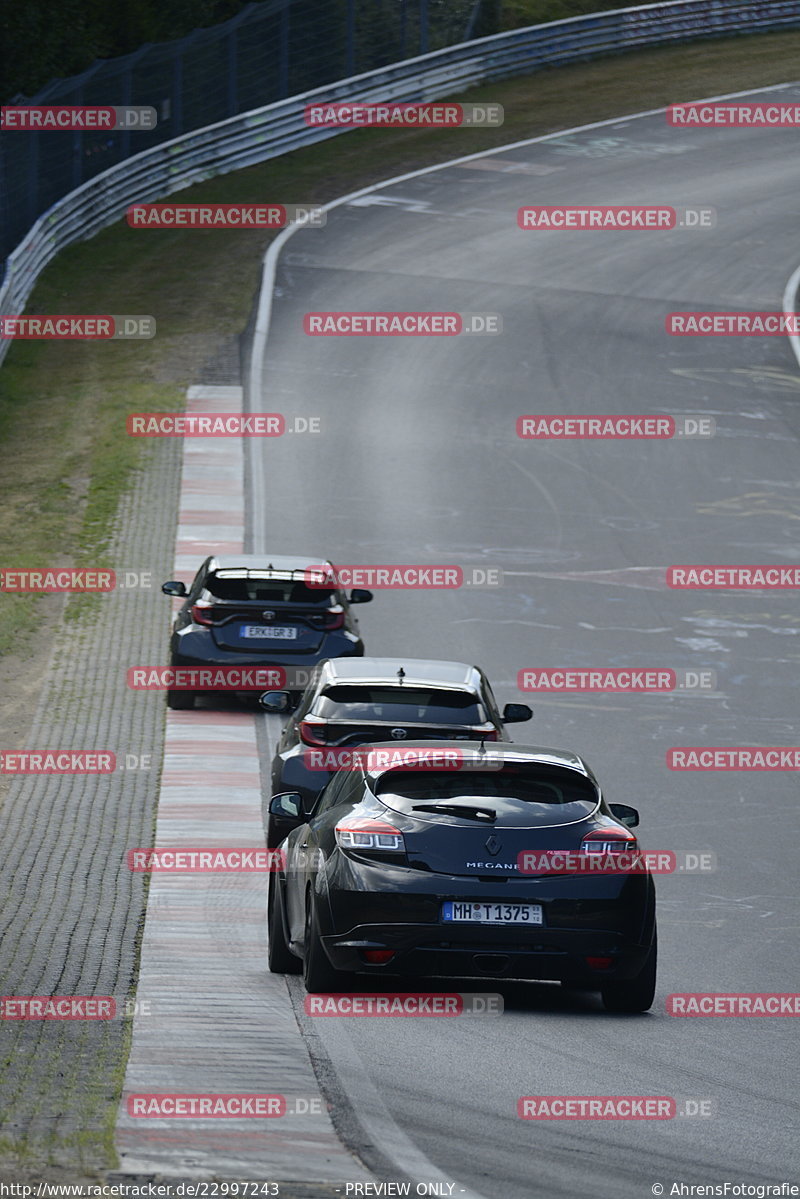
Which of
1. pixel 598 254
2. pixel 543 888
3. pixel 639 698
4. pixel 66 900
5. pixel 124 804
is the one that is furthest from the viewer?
pixel 598 254

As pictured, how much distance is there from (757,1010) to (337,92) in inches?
1640

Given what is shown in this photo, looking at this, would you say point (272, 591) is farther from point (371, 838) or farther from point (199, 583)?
point (371, 838)

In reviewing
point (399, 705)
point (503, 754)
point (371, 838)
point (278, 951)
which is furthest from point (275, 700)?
point (371, 838)

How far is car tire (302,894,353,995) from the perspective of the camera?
936cm

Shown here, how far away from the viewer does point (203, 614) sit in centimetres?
1902

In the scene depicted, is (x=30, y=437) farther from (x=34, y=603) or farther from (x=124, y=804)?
(x=124, y=804)

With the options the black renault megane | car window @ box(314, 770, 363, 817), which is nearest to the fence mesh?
car window @ box(314, 770, 363, 817)

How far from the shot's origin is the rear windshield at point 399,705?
525 inches

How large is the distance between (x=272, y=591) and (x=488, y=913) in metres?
10.2

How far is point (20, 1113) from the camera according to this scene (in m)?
7.15

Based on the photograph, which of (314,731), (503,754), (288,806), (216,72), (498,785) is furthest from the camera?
(216,72)

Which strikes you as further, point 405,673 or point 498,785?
point 405,673

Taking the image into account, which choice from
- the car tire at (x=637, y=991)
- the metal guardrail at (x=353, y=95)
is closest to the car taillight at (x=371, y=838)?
the car tire at (x=637, y=991)

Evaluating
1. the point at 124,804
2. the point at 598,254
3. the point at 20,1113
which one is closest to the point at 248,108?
the point at 598,254
